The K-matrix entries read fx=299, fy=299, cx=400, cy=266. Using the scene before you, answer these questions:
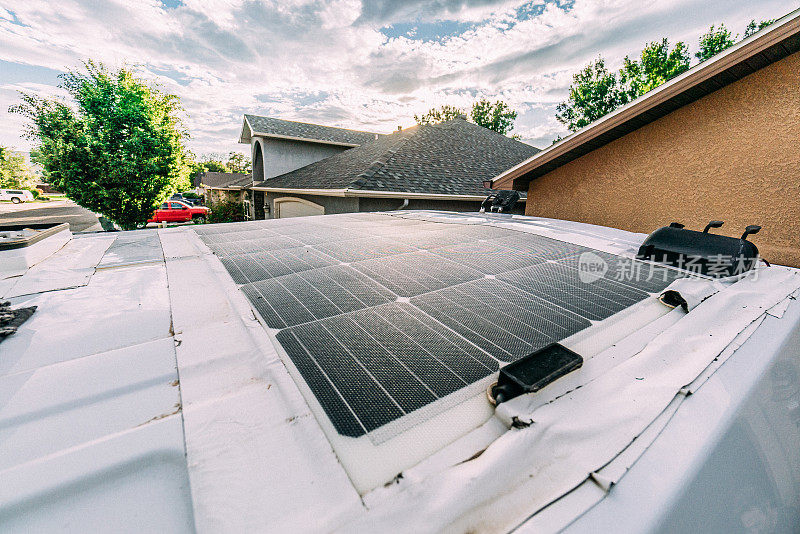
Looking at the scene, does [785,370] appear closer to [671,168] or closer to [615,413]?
[615,413]

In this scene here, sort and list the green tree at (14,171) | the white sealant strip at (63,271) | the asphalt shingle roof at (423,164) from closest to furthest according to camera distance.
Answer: the white sealant strip at (63,271) < the asphalt shingle roof at (423,164) < the green tree at (14,171)

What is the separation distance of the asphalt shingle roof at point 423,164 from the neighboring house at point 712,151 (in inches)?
209

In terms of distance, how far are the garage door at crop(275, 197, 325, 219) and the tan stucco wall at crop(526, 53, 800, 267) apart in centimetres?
997

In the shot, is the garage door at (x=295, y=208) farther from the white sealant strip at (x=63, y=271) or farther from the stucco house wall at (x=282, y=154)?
the white sealant strip at (x=63, y=271)

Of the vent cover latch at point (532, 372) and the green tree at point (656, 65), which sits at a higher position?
the green tree at point (656, 65)

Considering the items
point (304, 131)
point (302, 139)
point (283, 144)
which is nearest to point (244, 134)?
point (283, 144)

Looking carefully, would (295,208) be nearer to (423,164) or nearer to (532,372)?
(423,164)

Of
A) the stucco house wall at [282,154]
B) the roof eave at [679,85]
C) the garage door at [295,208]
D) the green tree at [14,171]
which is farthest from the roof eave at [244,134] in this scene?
the green tree at [14,171]

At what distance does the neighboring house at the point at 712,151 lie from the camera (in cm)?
455

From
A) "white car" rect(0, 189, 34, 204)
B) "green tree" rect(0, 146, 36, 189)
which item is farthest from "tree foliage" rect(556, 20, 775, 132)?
"green tree" rect(0, 146, 36, 189)

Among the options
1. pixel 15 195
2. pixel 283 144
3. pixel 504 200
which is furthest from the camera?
pixel 15 195

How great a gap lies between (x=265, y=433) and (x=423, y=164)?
42.8 feet

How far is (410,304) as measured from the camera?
6.78ft

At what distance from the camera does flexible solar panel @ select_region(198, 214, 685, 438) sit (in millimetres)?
1330
